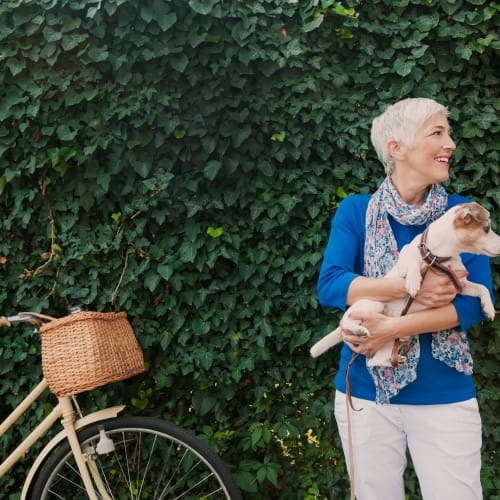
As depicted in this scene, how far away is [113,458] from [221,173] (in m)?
1.76

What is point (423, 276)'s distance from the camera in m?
2.10

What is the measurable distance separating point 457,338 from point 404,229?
0.46 meters

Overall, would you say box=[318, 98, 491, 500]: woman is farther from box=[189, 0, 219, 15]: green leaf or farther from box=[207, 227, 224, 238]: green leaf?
box=[189, 0, 219, 15]: green leaf

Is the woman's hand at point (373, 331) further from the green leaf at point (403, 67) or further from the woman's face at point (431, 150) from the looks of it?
the green leaf at point (403, 67)

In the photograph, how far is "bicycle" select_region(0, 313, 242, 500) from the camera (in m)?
2.82

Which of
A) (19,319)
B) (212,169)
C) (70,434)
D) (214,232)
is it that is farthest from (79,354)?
(212,169)

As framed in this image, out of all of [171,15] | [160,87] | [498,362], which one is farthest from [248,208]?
[498,362]

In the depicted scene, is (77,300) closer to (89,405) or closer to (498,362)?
(89,405)

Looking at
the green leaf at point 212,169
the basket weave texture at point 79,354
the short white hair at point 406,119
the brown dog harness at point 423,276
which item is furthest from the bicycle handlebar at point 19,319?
the short white hair at point 406,119

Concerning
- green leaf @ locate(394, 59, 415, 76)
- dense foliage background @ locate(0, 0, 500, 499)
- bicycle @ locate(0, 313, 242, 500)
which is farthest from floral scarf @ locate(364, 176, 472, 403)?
bicycle @ locate(0, 313, 242, 500)

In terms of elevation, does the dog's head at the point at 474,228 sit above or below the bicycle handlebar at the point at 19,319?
above

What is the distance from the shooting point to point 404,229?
2.32m

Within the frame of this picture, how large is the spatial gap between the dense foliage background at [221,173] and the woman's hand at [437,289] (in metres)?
1.04

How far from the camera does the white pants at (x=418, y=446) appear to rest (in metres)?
2.14
